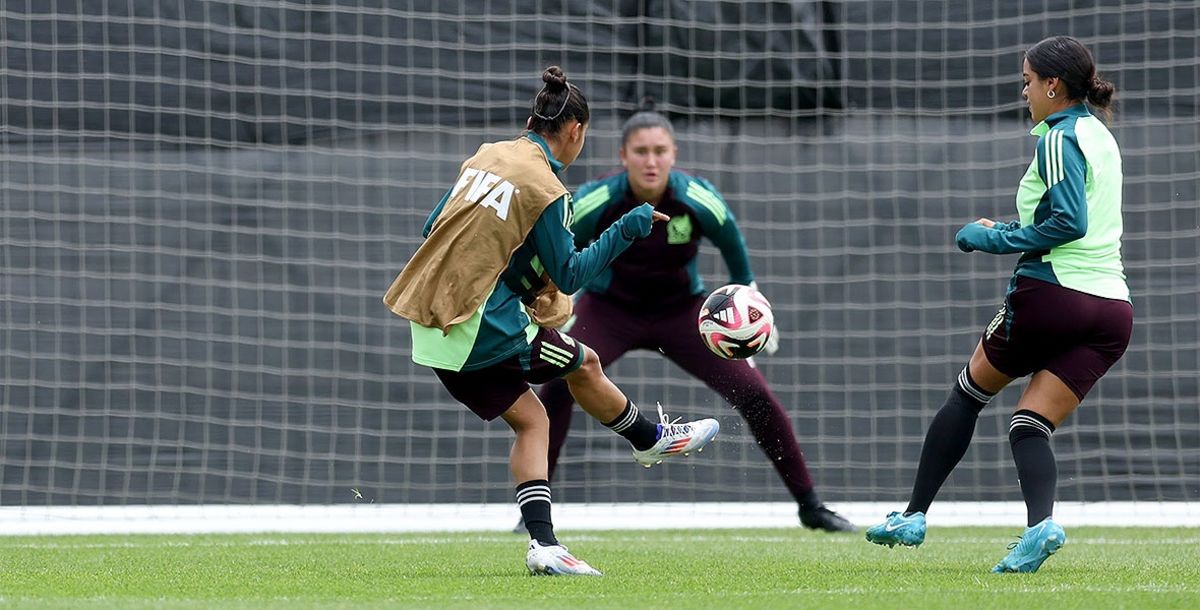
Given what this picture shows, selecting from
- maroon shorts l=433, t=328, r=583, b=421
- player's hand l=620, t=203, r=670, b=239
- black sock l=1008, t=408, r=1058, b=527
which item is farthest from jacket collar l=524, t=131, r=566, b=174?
black sock l=1008, t=408, r=1058, b=527

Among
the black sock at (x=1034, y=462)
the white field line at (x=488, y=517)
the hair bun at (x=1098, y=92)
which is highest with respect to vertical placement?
the hair bun at (x=1098, y=92)

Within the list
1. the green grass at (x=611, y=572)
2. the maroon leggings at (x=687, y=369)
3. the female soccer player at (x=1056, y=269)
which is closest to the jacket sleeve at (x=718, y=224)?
the maroon leggings at (x=687, y=369)

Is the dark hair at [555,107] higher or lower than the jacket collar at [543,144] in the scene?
higher

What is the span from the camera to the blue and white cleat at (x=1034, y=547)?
4.48m

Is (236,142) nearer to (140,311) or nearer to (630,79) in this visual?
(140,311)

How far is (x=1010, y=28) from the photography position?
27.9ft

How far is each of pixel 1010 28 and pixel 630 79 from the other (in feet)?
6.70

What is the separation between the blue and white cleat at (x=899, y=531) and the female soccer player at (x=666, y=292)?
1930 mm

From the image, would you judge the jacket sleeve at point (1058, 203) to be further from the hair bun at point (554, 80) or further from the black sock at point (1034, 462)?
the hair bun at point (554, 80)

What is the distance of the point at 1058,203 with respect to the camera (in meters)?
4.45

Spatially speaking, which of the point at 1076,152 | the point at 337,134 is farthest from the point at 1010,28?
the point at 1076,152

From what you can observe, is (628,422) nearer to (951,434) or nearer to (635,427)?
(635,427)

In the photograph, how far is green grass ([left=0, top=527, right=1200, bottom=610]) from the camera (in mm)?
4082

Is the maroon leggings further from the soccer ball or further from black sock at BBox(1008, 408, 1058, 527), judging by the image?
black sock at BBox(1008, 408, 1058, 527)
